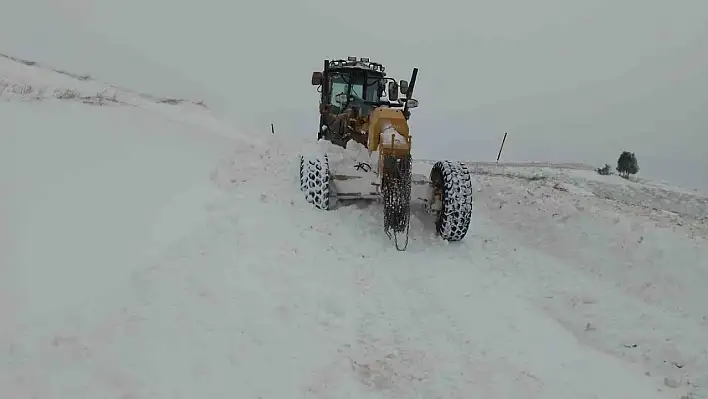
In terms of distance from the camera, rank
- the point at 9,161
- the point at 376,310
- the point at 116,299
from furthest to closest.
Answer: the point at 9,161, the point at 376,310, the point at 116,299

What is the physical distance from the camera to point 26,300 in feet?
14.4

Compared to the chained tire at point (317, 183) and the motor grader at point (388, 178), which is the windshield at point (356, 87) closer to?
the motor grader at point (388, 178)

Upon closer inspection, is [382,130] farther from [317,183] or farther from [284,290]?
[284,290]

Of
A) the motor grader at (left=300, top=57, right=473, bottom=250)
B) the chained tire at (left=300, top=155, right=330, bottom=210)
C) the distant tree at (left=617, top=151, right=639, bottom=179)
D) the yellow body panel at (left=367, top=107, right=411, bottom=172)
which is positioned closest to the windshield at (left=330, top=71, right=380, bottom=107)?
the motor grader at (left=300, top=57, right=473, bottom=250)

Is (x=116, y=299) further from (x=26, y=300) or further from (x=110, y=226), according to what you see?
(x=110, y=226)

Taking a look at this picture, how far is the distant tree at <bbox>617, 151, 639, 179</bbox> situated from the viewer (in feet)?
95.1

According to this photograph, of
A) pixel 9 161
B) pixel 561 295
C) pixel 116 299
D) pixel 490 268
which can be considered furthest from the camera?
pixel 490 268

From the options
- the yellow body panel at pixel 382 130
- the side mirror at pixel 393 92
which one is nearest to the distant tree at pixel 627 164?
the side mirror at pixel 393 92

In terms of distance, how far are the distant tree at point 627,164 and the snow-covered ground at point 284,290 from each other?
859 inches

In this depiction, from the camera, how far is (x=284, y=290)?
567 centimetres

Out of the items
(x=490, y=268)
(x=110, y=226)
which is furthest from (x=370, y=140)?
(x=110, y=226)

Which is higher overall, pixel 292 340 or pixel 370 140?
pixel 370 140

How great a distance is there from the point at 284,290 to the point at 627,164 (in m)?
28.3

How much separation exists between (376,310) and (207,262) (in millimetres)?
1844
